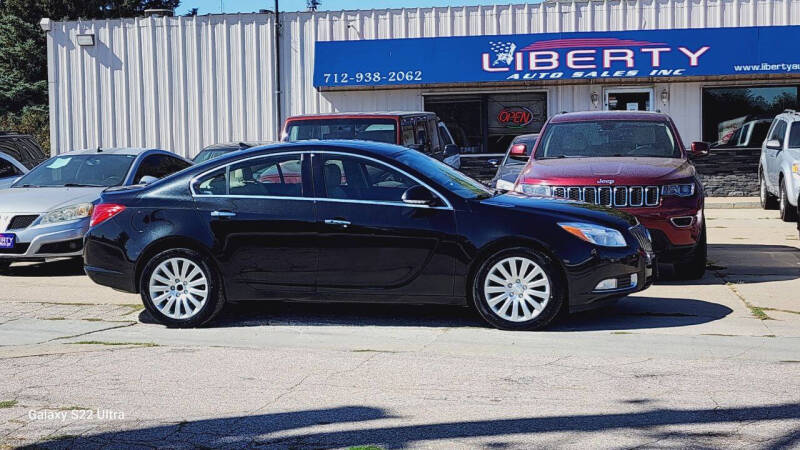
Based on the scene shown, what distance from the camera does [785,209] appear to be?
17.7 meters

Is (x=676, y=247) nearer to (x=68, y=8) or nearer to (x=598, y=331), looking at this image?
(x=598, y=331)

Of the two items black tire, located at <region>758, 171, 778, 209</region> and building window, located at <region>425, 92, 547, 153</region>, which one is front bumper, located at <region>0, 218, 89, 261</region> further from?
building window, located at <region>425, 92, 547, 153</region>

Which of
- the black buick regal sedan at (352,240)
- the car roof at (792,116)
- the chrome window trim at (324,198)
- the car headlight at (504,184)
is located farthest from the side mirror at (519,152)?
the car roof at (792,116)

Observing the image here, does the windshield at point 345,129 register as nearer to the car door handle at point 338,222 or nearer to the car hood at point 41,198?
the car hood at point 41,198

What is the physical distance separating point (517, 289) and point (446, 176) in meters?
1.28

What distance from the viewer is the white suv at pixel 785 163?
54.2 feet

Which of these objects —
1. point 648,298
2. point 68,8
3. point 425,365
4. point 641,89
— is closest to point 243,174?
point 425,365

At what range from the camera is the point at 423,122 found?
1549 cm

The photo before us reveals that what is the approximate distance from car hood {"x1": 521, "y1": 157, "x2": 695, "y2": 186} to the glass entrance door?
12712mm

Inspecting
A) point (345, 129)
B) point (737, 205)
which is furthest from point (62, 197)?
point (737, 205)

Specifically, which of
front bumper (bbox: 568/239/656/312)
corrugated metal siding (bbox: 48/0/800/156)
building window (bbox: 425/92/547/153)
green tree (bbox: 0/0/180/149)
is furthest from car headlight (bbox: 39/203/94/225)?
green tree (bbox: 0/0/180/149)

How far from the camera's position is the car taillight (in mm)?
9266

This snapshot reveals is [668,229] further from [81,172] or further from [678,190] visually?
[81,172]

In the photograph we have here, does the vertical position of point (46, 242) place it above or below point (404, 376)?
above
